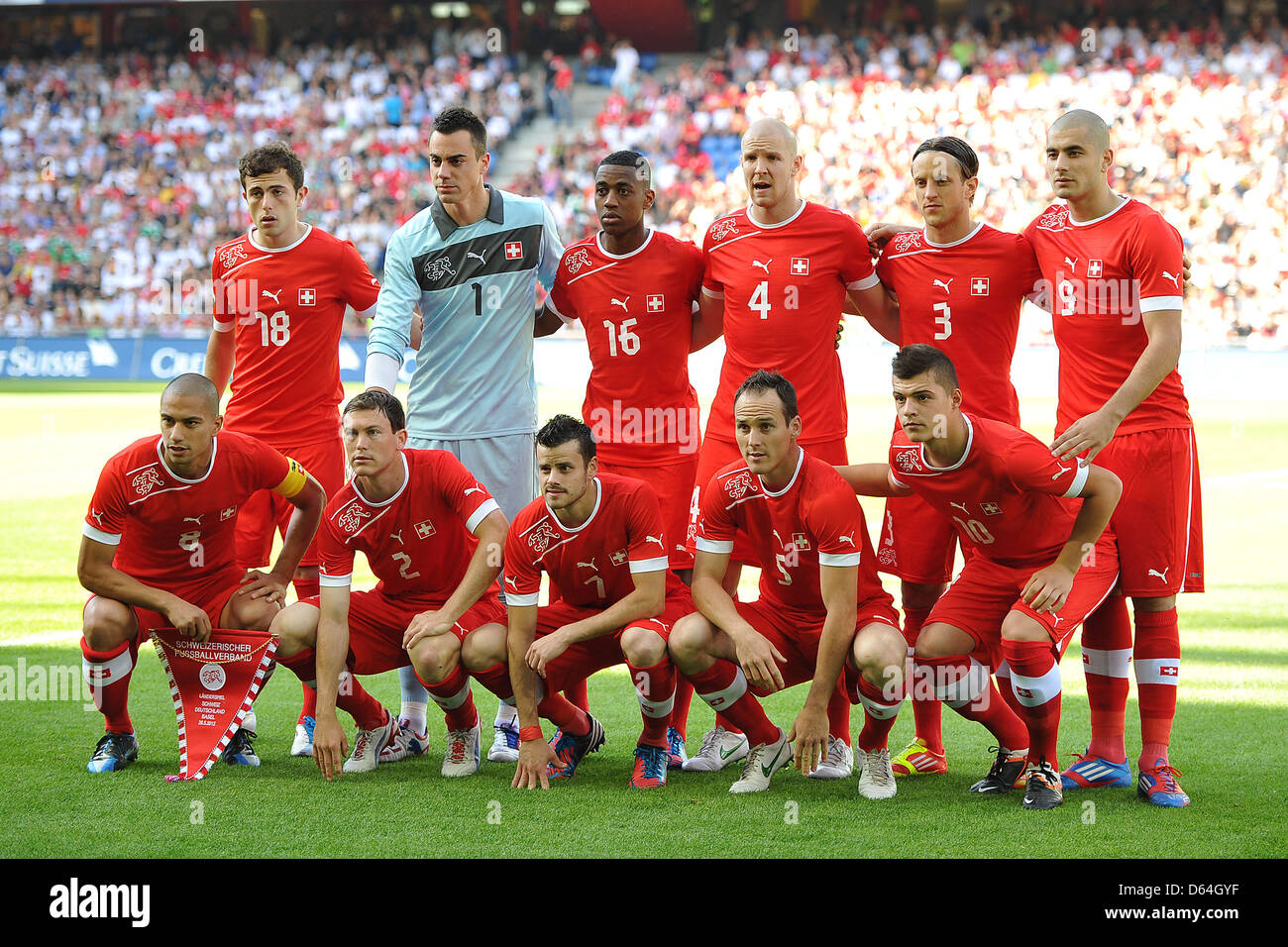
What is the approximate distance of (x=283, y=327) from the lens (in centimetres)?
592

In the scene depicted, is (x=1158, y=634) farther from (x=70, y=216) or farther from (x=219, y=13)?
(x=219, y=13)

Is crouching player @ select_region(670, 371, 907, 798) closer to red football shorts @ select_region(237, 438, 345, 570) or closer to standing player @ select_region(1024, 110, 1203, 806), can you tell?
standing player @ select_region(1024, 110, 1203, 806)

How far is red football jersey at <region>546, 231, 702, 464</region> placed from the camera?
5680 millimetres

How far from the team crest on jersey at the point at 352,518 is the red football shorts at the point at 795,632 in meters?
1.53

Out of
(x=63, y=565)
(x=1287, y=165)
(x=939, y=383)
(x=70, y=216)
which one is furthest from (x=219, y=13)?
(x=939, y=383)

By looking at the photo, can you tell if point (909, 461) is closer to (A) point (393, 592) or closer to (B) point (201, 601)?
(A) point (393, 592)

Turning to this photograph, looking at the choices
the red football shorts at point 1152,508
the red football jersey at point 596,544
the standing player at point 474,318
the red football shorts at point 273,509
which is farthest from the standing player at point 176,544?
the red football shorts at point 1152,508

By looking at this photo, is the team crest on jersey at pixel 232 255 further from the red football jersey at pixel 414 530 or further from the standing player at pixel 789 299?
the standing player at pixel 789 299

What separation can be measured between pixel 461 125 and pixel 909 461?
241 centimetres

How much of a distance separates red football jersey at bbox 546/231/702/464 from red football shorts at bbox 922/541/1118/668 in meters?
1.39

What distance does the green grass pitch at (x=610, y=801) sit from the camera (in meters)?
4.16

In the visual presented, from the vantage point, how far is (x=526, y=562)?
514cm

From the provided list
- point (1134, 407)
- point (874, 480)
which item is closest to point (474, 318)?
point (874, 480)

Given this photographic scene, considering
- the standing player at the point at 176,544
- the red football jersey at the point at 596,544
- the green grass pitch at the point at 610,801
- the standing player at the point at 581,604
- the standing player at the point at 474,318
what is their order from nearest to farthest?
1. the green grass pitch at the point at 610,801
2. the standing player at the point at 581,604
3. the red football jersey at the point at 596,544
4. the standing player at the point at 176,544
5. the standing player at the point at 474,318
